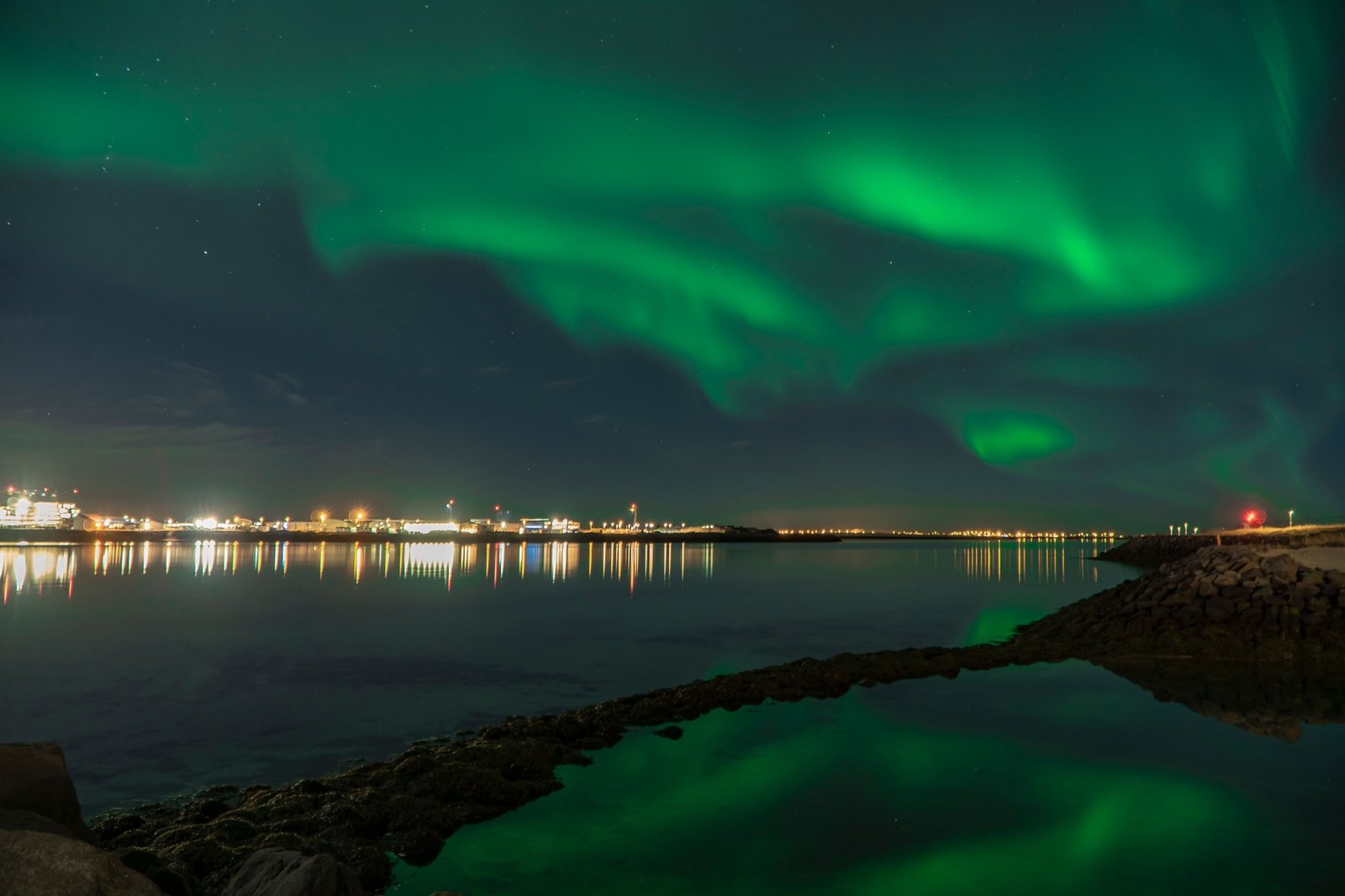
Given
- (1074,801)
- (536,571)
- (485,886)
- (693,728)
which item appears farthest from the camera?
(536,571)

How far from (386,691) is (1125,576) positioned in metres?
67.0

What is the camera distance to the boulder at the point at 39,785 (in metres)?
6.88

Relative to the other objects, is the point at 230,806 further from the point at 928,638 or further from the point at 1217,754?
the point at 928,638

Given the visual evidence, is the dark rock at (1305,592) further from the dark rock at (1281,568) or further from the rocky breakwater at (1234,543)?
the rocky breakwater at (1234,543)

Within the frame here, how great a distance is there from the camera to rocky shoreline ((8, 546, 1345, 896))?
360 inches

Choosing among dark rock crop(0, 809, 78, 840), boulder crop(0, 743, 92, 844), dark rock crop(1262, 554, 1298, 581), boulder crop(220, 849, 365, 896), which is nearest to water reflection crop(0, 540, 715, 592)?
dark rock crop(1262, 554, 1298, 581)

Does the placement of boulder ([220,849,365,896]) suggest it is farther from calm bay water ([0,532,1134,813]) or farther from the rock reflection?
the rock reflection

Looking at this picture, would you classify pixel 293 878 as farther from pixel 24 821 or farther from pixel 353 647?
pixel 353 647

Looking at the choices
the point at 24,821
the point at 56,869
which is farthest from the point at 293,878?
the point at 24,821

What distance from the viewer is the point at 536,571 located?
256 ft

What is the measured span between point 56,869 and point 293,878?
1635mm

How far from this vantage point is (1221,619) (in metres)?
22.3

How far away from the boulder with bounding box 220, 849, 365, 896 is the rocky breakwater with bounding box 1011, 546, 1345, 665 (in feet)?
71.2

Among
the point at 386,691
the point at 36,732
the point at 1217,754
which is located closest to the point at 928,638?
the point at 1217,754
